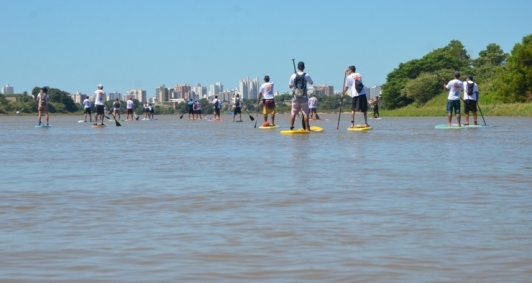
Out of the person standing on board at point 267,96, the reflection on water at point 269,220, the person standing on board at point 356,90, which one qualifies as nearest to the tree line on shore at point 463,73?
the person standing on board at point 267,96

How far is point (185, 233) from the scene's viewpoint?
5871 millimetres

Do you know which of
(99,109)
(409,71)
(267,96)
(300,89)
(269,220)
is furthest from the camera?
(409,71)

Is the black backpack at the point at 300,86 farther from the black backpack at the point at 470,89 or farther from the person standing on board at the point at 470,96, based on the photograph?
the black backpack at the point at 470,89

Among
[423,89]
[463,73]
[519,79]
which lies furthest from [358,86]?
[463,73]

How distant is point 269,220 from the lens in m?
6.41

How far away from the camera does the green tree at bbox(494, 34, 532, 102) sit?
54.9 meters

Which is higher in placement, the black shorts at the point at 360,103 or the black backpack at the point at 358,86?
the black backpack at the point at 358,86

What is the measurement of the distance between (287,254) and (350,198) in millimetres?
2588

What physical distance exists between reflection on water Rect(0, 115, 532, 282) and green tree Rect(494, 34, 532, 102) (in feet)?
146

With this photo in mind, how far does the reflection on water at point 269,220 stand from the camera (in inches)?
187

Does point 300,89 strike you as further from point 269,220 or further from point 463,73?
point 463,73

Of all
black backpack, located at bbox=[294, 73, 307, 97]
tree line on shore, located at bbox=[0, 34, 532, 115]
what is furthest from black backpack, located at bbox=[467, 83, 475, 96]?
tree line on shore, located at bbox=[0, 34, 532, 115]

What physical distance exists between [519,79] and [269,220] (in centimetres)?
5093

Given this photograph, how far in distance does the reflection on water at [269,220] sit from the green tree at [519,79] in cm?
4465
